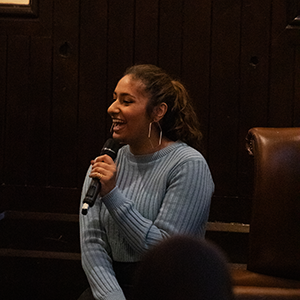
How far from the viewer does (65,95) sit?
2.01 m

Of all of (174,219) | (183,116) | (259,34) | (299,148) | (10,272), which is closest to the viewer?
(174,219)

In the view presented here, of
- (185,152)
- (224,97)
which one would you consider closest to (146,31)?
(224,97)

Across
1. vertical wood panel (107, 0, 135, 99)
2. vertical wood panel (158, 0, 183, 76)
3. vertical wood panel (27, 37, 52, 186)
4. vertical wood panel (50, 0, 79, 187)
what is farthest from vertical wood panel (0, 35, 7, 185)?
vertical wood panel (158, 0, 183, 76)

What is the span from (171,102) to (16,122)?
0.99 metres

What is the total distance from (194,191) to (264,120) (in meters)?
0.92

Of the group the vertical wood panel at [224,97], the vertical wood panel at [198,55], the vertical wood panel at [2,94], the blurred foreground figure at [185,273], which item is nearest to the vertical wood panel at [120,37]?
the vertical wood panel at [198,55]

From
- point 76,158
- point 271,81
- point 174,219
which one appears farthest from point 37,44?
point 174,219

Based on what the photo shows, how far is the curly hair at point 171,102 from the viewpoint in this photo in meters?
1.31

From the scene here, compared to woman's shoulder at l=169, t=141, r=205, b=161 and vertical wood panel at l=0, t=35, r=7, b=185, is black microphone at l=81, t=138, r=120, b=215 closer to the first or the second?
woman's shoulder at l=169, t=141, r=205, b=161

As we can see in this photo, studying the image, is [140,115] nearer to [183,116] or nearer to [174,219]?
[183,116]

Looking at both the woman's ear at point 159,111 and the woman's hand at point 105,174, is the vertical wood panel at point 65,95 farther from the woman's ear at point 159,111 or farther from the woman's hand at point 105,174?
the woman's hand at point 105,174

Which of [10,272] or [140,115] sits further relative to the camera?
[10,272]

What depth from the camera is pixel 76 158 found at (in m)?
2.03

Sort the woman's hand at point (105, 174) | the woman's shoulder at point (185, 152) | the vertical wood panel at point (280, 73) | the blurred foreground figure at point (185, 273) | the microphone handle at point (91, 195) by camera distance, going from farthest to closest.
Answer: the vertical wood panel at point (280, 73)
the woman's shoulder at point (185, 152)
the woman's hand at point (105, 174)
the microphone handle at point (91, 195)
the blurred foreground figure at point (185, 273)
